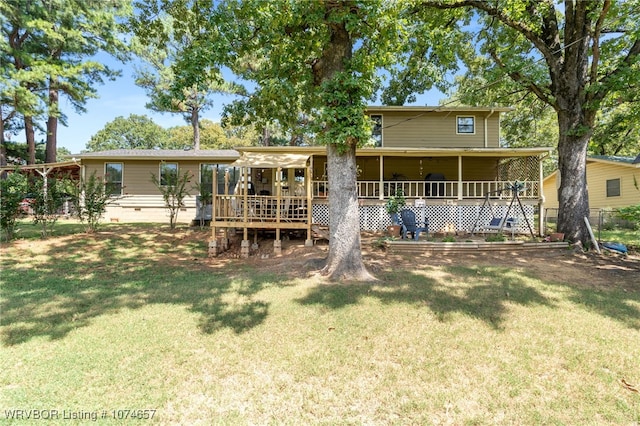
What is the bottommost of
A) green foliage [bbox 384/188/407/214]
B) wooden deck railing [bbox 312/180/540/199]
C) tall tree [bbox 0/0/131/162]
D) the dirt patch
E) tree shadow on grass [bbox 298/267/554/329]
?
tree shadow on grass [bbox 298/267/554/329]

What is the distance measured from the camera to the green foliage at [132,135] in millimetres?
45750

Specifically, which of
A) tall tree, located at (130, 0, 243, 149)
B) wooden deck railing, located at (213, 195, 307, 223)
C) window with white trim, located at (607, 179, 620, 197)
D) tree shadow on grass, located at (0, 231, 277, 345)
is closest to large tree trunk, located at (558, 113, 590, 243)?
wooden deck railing, located at (213, 195, 307, 223)

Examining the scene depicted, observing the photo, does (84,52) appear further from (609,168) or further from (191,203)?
(609,168)

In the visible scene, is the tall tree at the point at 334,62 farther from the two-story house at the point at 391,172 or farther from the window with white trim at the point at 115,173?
the window with white trim at the point at 115,173

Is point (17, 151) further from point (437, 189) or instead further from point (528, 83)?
point (528, 83)

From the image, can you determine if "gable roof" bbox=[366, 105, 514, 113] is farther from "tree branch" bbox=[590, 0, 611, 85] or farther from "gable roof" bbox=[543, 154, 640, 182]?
"gable roof" bbox=[543, 154, 640, 182]

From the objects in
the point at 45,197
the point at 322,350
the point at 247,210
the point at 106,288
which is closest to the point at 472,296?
the point at 322,350

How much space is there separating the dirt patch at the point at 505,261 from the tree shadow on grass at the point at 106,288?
134cm

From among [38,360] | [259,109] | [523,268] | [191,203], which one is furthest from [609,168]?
[38,360]

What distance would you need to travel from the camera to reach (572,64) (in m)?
9.45

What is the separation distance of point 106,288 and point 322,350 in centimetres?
442

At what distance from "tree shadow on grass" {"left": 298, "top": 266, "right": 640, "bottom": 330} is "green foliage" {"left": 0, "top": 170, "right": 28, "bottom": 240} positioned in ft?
28.8

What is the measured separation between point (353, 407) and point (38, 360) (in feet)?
10.1

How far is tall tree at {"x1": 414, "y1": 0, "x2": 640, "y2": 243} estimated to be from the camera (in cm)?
903
